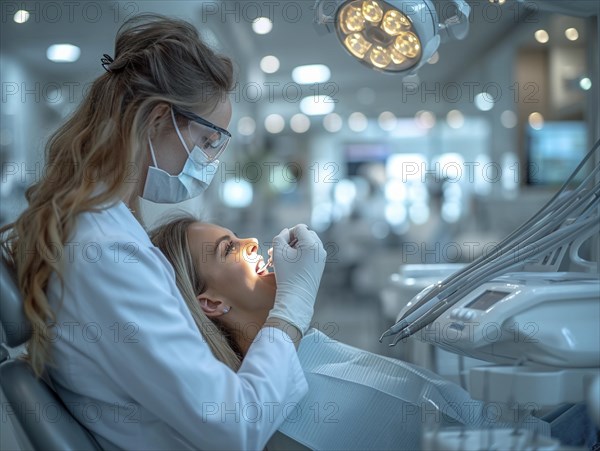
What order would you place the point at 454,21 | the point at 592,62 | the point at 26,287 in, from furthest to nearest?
the point at 592,62 < the point at 454,21 < the point at 26,287

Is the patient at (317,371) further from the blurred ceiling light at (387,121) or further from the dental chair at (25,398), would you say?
the blurred ceiling light at (387,121)

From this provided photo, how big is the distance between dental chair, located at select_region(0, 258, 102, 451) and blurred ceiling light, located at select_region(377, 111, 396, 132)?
406 inches

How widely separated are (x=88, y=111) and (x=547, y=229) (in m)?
0.84

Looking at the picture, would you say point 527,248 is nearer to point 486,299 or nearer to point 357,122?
point 486,299

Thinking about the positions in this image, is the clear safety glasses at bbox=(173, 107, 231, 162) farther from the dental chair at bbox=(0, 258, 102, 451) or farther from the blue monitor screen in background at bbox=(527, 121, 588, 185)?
the blue monitor screen in background at bbox=(527, 121, 588, 185)

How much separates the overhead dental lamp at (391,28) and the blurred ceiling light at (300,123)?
34.8ft

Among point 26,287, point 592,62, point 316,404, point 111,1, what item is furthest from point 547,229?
point 111,1

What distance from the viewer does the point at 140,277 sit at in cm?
100

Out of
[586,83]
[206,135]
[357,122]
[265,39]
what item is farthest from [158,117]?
[357,122]

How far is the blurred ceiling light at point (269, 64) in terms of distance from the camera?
6279 millimetres

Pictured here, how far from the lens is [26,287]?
1.04 m

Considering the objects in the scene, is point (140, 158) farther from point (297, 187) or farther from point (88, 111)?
point (297, 187)

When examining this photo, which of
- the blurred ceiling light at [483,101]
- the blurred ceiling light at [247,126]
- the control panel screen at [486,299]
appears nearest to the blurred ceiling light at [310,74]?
the blurred ceiling light at [247,126]

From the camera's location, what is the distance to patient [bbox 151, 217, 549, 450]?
124 cm
